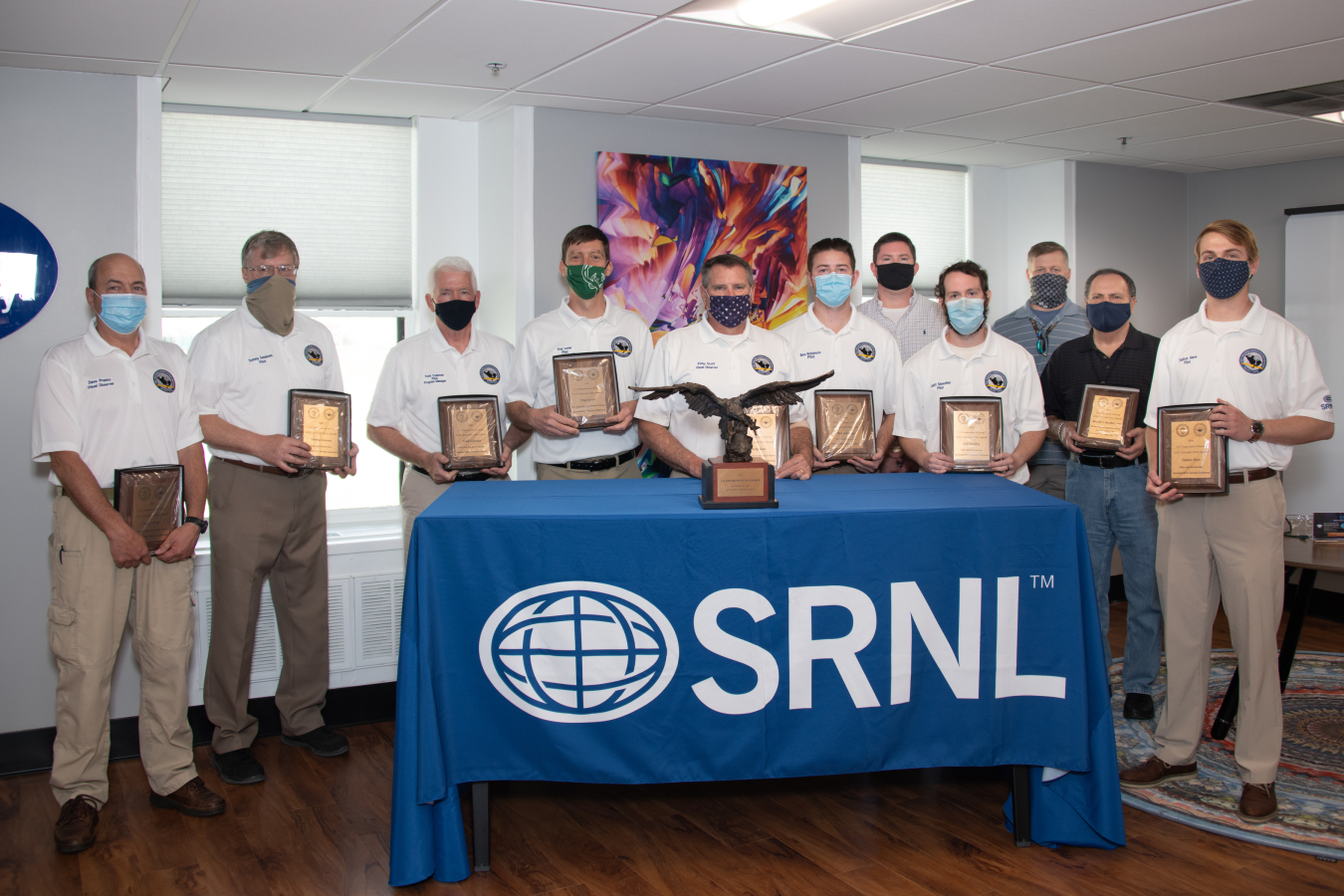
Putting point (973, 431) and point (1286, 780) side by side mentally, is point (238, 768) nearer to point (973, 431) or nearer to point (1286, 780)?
point (973, 431)

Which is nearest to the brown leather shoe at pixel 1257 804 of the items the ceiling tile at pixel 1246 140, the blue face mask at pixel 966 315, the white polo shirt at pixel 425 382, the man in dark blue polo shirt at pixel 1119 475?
the man in dark blue polo shirt at pixel 1119 475

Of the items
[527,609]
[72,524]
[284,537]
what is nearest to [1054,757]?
[527,609]

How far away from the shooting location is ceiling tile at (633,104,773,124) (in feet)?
16.1

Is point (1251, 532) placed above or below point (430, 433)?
below

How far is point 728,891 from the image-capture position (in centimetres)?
290

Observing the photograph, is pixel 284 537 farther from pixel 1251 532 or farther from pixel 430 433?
pixel 1251 532

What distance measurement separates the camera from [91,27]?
3.48 meters

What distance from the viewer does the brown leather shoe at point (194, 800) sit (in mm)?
3488

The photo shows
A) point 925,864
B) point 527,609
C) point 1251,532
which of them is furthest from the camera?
point 1251,532

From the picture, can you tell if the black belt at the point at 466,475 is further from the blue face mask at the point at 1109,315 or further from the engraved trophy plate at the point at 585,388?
the blue face mask at the point at 1109,315

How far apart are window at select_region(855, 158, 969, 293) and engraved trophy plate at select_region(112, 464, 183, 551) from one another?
422 centimetres

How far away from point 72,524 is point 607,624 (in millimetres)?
1849

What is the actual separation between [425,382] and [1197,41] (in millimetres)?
3343

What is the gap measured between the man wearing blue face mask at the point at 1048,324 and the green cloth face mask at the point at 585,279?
199 centimetres
